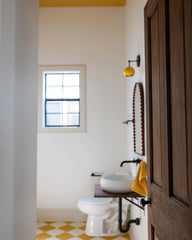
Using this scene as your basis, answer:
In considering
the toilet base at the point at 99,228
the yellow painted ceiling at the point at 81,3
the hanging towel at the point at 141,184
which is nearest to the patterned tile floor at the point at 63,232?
the toilet base at the point at 99,228

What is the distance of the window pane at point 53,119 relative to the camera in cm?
397

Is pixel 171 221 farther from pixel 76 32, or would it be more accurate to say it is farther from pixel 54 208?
pixel 76 32

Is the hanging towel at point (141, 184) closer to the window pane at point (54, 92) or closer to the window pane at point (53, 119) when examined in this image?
the window pane at point (53, 119)

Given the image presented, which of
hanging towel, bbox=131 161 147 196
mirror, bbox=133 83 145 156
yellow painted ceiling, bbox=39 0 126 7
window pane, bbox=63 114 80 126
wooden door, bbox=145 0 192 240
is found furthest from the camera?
window pane, bbox=63 114 80 126

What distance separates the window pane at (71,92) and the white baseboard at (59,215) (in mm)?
1836

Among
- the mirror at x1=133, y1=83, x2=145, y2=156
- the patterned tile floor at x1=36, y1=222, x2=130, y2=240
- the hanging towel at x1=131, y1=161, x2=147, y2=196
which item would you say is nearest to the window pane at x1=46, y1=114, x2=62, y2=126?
the patterned tile floor at x1=36, y1=222, x2=130, y2=240

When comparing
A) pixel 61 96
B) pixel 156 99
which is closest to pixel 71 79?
pixel 61 96

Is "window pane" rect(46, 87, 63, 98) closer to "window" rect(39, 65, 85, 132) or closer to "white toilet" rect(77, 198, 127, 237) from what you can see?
"window" rect(39, 65, 85, 132)

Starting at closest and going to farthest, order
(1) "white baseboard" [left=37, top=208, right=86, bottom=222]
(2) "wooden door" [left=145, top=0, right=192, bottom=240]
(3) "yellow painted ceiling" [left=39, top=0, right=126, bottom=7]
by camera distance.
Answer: (2) "wooden door" [left=145, top=0, right=192, bottom=240] → (1) "white baseboard" [left=37, top=208, right=86, bottom=222] → (3) "yellow painted ceiling" [left=39, top=0, right=126, bottom=7]

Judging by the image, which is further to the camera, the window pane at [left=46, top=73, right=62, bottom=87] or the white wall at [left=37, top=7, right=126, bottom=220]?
the window pane at [left=46, top=73, right=62, bottom=87]

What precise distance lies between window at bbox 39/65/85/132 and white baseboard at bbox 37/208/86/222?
131 cm

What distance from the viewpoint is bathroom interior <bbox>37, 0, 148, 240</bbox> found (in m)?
3.76

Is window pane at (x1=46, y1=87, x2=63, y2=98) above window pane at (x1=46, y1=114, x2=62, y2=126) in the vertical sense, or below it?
above

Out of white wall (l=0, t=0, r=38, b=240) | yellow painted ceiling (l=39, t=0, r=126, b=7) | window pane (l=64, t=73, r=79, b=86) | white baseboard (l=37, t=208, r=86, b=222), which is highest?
yellow painted ceiling (l=39, t=0, r=126, b=7)
